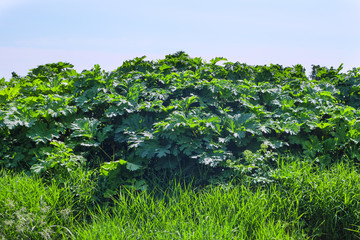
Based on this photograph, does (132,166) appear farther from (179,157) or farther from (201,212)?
(201,212)

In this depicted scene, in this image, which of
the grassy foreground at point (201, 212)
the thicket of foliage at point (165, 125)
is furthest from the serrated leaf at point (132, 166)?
the grassy foreground at point (201, 212)

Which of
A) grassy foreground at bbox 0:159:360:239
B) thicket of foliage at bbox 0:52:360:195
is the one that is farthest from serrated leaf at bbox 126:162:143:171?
grassy foreground at bbox 0:159:360:239

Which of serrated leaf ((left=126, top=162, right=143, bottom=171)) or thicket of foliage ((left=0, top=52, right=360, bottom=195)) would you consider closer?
serrated leaf ((left=126, top=162, right=143, bottom=171))

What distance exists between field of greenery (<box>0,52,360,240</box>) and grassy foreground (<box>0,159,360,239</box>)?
2 centimetres

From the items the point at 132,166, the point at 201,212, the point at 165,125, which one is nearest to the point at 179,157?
the point at 165,125

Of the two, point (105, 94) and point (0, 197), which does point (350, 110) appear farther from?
point (0, 197)

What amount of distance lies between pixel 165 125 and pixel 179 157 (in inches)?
22.8

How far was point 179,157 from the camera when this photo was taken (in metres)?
4.61

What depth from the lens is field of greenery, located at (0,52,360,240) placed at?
3457 mm

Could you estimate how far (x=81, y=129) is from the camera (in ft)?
15.5

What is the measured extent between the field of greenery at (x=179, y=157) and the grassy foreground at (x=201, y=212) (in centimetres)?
2

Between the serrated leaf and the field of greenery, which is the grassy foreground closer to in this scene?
the field of greenery

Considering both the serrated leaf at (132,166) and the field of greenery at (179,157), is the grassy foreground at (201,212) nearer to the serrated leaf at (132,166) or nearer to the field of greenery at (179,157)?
the field of greenery at (179,157)

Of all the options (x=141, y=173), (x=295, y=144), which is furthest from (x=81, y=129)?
(x=295, y=144)
